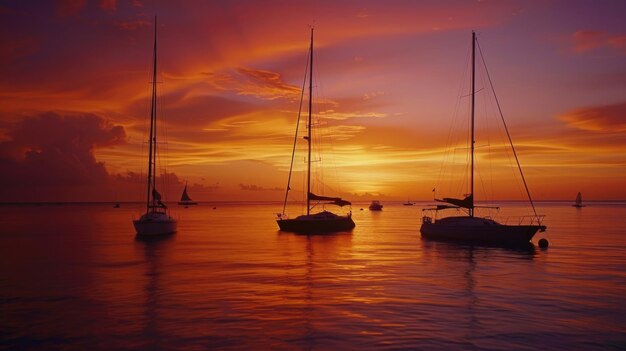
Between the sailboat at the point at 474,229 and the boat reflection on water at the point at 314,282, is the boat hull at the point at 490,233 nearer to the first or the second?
the sailboat at the point at 474,229

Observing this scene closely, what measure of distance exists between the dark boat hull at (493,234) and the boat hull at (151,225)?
32615 mm

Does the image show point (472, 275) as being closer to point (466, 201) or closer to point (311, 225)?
point (466, 201)

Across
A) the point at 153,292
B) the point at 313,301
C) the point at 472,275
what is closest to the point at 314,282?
the point at 313,301

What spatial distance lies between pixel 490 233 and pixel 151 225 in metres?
37.0

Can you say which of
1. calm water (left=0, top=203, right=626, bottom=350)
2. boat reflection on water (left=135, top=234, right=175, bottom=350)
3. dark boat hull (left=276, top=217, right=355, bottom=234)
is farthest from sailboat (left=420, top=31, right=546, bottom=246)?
boat reflection on water (left=135, top=234, right=175, bottom=350)

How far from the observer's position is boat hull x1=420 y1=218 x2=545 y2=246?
44.6 m

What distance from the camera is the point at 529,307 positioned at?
63.0 feet

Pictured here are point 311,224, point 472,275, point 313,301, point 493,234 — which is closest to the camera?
point 313,301

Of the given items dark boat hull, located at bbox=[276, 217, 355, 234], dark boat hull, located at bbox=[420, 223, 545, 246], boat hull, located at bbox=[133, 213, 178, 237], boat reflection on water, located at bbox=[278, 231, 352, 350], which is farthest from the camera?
dark boat hull, located at bbox=[276, 217, 355, 234]

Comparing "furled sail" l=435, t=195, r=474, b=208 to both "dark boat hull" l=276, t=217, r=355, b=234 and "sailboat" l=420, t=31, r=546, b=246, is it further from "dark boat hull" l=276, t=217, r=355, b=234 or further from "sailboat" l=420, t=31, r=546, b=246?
"dark boat hull" l=276, t=217, r=355, b=234

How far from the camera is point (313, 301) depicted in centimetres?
2025

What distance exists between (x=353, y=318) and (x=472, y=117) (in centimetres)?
3536

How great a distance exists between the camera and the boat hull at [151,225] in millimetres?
53375

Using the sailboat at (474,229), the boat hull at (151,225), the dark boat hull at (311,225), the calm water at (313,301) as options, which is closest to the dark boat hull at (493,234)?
the sailboat at (474,229)
